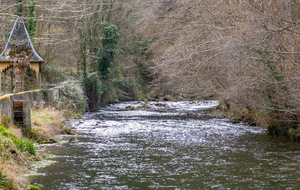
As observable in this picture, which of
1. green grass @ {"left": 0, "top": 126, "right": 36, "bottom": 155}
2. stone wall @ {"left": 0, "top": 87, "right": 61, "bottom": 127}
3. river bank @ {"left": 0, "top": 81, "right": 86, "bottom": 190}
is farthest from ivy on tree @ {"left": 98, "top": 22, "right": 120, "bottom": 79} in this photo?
green grass @ {"left": 0, "top": 126, "right": 36, "bottom": 155}

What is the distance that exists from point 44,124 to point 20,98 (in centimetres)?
138

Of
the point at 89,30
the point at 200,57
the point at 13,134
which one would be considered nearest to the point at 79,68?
the point at 89,30

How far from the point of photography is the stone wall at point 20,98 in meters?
11.7

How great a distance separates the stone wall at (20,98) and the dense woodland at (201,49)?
6.98ft

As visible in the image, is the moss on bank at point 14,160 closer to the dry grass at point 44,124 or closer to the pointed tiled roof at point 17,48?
the dry grass at point 44,124

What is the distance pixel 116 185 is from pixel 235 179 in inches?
109

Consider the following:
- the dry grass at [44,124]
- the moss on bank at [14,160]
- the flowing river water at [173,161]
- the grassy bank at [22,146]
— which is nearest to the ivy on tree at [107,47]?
the dry grass at [44,124]

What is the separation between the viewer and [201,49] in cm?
1753

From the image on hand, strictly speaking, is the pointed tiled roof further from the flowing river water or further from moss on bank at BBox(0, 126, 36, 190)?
moss on bank at BBox(0, 126, 36, 190)

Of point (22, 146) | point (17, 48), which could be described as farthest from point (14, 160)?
point (17, 48)

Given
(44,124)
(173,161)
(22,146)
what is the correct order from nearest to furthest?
(22,146) → (173,161) → (44,124)

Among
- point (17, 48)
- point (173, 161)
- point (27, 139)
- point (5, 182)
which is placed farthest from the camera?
point (17, 48)

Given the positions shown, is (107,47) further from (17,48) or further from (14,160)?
(14,160)

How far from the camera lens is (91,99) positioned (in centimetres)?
3125
